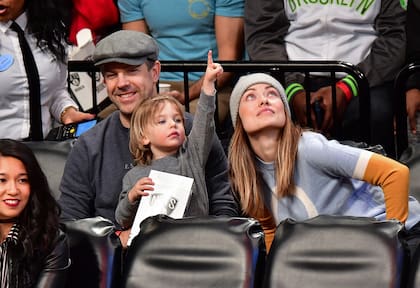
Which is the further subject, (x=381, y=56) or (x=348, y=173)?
(x=381, y=56)

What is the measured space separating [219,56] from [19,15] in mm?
1082

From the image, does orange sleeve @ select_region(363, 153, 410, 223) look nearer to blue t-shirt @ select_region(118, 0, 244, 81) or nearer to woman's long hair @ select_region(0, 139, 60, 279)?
woman's long hair @ select_region(0, 139, 60, 279)

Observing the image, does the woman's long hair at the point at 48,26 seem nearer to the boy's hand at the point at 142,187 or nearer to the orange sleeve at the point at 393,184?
the boy's hand at the point at 142,187

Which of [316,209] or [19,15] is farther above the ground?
[19,15]

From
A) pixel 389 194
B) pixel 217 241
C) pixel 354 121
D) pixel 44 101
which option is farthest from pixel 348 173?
pixel 44 101

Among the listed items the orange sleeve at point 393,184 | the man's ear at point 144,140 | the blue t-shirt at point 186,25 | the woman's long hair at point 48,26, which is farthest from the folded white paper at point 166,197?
the blue t-shirt at point 186,25

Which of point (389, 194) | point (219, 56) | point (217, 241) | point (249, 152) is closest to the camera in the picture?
point (217, 241)

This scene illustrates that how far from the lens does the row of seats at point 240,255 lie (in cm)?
368

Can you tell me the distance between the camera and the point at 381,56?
18.6ft

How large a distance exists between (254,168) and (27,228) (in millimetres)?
1040

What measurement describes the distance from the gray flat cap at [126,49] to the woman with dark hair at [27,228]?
0.86 meters

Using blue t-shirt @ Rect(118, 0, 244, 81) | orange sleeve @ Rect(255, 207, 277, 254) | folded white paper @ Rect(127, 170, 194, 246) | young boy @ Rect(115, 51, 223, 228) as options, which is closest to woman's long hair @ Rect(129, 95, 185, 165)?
young boy @ Rect(115, 51, 223, 228)

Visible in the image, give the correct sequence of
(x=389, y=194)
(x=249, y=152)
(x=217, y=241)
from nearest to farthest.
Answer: (x=217, y=241) → (x=389, y=194) → (x=249, y=152)

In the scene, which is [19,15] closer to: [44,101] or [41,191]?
[44,101]
